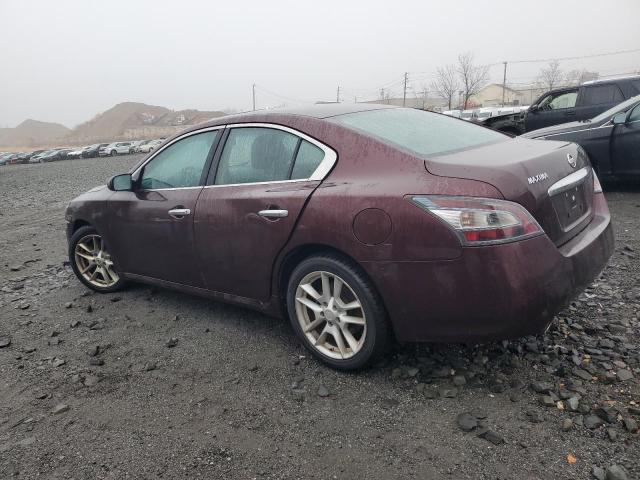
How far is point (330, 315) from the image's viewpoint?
2877 millimetres

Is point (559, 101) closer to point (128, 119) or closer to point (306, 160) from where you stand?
point (306, 160)

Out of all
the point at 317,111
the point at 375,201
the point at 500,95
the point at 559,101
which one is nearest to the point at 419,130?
the point at 317,111

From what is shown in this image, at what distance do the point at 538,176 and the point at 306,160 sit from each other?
130 centimetres

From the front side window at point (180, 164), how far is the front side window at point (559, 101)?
30.5ft

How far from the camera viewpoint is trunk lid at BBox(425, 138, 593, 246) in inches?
94.8

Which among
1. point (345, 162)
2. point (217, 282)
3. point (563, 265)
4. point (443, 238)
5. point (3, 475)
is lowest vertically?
point (3, 475)

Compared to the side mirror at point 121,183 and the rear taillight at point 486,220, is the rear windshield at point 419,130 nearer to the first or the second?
the rear taillight at point 486,220

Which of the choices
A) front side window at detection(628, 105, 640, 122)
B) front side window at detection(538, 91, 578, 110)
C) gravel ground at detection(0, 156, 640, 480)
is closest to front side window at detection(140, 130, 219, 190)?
gravel ground at detection(0, 156, 640, 480)

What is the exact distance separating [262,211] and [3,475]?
186cm

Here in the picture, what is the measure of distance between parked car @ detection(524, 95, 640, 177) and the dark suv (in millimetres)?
2873

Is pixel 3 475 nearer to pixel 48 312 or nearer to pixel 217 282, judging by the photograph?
pixel 217 282

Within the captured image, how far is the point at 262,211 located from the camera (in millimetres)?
3047

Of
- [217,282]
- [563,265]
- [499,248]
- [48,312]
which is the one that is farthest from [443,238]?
[48,312]

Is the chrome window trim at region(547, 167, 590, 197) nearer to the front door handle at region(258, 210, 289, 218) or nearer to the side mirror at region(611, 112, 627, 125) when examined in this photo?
the front door handle at region(258, 210, 289, 218)
